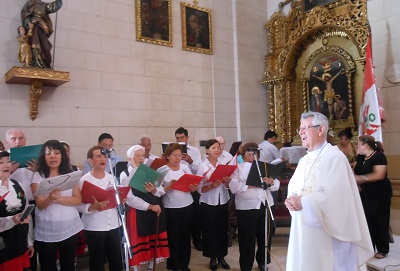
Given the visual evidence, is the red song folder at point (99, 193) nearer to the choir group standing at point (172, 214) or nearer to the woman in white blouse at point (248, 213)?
the choir group standing at point (172, 214)

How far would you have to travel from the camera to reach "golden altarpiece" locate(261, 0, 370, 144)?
791 cm

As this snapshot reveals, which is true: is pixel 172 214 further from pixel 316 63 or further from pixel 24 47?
pixel 316 63

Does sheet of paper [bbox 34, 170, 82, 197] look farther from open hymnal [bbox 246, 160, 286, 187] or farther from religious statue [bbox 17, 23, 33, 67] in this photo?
religious statue [bbox 17, 23, 33, 67]

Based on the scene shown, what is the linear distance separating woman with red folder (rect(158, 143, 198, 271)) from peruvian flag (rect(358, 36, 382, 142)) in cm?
418

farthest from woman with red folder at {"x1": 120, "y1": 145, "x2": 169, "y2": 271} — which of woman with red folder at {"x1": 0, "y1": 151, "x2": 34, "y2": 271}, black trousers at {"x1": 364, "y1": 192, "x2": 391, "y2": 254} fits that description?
black trousers at {"x1": 364, "y1": 192, "x2": 391, "y2": 254}

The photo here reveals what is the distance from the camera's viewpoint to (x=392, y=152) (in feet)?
23.2

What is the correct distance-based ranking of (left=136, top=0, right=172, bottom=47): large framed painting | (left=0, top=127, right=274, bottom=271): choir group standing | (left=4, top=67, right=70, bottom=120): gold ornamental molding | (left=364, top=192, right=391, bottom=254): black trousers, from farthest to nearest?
(left=136, top=0, right=172, bottom=47): large framed painting < (left=4, top=67, right=70, bottom=120): gold ornamental molding < (left=364, top=192, right=391, bottom=254): black trousers < (left=0, top=127, right=274, bottom=271): choir group standing

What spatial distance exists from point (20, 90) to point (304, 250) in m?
5.21

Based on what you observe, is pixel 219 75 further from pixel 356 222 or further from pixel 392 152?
pixel 356 222

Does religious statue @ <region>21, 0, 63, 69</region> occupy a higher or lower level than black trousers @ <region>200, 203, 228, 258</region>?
higher

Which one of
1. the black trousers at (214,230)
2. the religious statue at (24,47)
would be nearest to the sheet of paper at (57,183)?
the black trousers at (214,230)

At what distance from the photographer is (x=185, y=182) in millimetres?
3859

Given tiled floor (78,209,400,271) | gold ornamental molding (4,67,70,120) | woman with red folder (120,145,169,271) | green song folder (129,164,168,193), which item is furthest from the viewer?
gold ornamental molding (4,67,70,120)

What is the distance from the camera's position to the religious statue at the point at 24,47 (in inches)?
219
